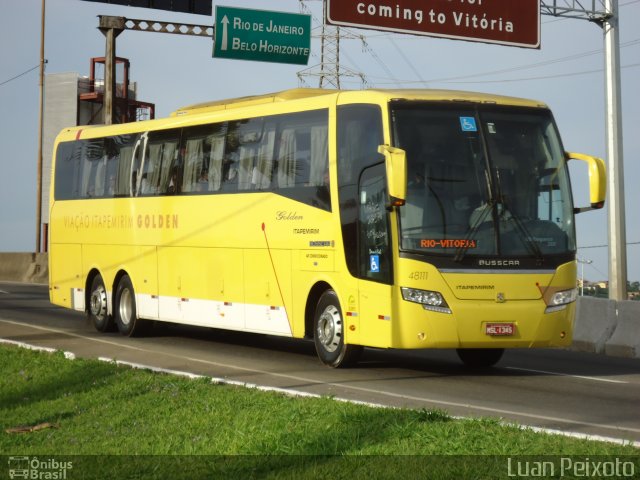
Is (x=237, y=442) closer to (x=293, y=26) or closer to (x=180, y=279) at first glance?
(x=180, y=279)

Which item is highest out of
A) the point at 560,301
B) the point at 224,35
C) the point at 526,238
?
the point at 224,35

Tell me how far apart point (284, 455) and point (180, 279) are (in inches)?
491

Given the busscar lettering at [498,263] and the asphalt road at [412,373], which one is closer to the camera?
the asphalt road at [412,373]

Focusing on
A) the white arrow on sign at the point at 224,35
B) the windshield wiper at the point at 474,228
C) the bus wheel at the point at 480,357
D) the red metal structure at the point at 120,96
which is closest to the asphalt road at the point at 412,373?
the bus wheel at the point at 480,357

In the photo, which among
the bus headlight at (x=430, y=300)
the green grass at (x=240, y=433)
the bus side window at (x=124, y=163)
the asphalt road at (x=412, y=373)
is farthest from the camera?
the bus side window at (x=124, y=163)

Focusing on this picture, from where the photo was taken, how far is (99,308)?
933 inches

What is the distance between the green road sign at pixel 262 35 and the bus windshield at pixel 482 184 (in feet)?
51.8

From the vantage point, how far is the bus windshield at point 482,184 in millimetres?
15711

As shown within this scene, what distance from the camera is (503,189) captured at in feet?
52.4

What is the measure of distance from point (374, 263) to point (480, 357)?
2.78 meters

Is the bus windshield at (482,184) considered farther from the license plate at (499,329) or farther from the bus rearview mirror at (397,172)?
the license plate at (499,329)

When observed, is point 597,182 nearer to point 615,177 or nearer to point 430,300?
point 430,300

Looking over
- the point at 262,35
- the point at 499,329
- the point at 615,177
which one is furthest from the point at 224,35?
the point at 499,329

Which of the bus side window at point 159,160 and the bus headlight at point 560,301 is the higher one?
the bus side window at point 159,160
